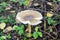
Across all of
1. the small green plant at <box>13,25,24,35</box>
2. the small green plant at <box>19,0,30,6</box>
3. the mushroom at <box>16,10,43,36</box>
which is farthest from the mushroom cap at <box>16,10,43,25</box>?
the small green plant at <box>19,0,30,6</box>

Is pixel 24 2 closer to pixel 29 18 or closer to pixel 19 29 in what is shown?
pixel 19 29

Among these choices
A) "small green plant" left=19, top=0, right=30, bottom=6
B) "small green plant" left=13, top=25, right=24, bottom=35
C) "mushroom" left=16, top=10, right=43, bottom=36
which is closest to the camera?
"mushroom" left=16, top=10, right=43, bottom=36

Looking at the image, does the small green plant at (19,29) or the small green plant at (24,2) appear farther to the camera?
the small green plant at (24,2)

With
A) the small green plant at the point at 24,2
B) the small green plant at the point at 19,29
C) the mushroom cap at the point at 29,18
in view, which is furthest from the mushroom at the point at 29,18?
the small green plant at the point at 24,2

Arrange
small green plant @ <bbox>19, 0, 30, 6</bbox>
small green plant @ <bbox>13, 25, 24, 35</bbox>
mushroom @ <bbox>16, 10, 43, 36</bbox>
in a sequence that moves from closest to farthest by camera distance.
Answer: mushroom @ <bbox>16, 10, 43, 36</bbox> → small green plant @ <bbox>13, 25, 24, 35</bbox> → small green plant @ <bbox>19, 0, 30, 6</bbox>

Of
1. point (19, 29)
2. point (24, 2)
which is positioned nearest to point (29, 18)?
point (19, 29)

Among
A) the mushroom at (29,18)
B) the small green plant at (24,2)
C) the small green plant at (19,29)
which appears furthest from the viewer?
the small green plant at (24,2)

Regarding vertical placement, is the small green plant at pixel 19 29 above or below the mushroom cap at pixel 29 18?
below

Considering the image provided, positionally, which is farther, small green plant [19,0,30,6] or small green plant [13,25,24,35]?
small green plant [19,0,30,6]

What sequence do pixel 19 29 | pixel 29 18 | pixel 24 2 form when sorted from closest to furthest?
pixel 29 18 < pixel 19 29 < pixel 24 2

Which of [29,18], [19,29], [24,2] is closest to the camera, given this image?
[29,18]

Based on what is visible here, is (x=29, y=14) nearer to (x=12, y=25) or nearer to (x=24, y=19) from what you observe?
(x=24, y=19)

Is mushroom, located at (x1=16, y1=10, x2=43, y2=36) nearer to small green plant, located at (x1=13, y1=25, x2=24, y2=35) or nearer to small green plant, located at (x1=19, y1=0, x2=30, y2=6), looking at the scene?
small green plant, located at (x1=13, y1=25, x2=24, y2=35)

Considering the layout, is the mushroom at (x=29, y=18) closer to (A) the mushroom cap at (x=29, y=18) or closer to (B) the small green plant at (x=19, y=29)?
(A) the mushroom cap at (x=29, y=18)
